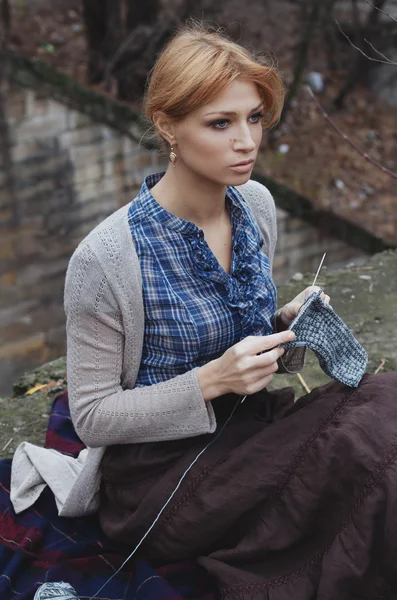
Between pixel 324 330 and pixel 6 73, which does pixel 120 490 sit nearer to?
pixel 324 330

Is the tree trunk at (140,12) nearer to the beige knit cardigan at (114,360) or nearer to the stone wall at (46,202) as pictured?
the stone wall at (46,202)

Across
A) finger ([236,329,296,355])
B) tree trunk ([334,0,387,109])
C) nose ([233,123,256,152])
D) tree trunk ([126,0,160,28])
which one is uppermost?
nose ([233,123,256,152])

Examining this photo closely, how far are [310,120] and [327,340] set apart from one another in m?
7.03

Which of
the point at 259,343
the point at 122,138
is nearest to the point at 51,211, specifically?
the point at 122,138

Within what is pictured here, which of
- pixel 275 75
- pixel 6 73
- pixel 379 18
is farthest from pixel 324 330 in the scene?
pixel 379 18

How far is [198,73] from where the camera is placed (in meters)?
1.79

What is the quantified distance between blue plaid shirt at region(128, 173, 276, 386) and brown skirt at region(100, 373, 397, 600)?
210 millimetres

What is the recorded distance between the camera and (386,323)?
3516mm

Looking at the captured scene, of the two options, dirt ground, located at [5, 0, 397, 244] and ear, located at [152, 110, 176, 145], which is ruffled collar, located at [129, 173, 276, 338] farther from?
dirt ground, located at [5, 0, 397, 244]

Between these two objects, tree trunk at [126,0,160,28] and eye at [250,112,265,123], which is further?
tree trunk at [126,0,160,28]

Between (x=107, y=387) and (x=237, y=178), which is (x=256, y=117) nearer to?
(x=237, y=178)

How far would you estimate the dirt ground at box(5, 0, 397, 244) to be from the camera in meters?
7.80

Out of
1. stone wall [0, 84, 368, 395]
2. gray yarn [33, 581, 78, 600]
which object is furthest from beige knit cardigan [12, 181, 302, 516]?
stone wall [0, 84, 368, 395]

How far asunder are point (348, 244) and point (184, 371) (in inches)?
210
